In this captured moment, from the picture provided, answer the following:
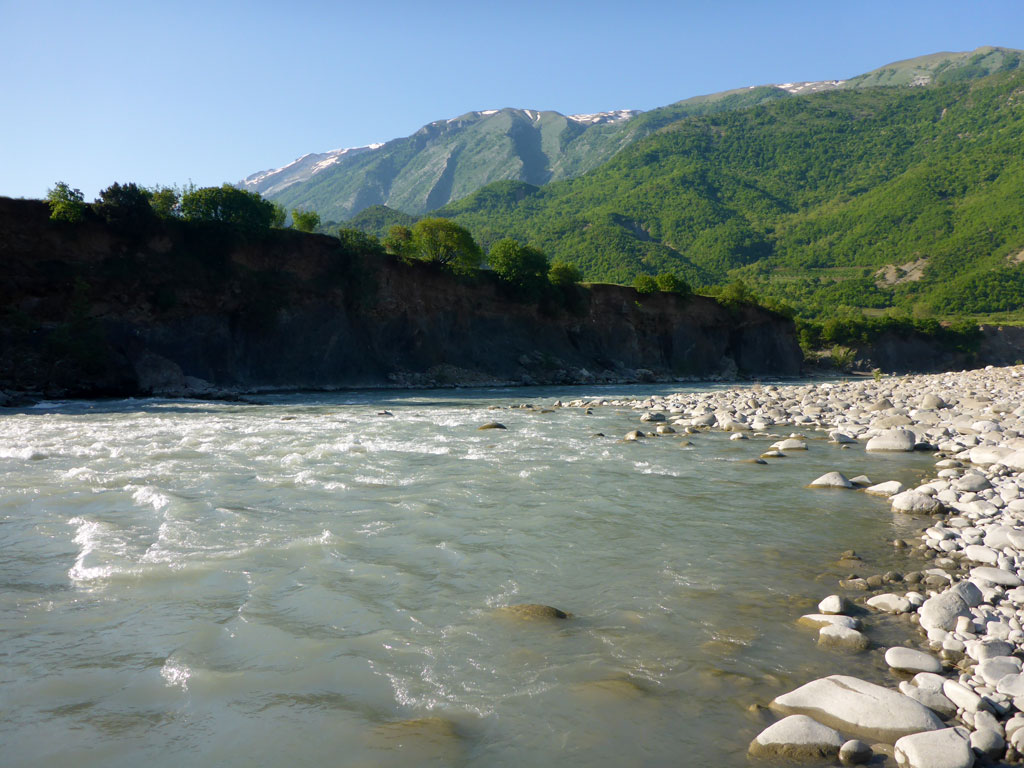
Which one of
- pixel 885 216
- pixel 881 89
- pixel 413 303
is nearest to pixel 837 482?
pixel 413 303

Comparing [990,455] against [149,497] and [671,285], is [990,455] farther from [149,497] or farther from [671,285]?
[671,285]

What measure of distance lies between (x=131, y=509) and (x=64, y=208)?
31.4m

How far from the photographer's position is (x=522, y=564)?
6.66 m

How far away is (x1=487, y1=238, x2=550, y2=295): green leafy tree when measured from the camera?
4922cm

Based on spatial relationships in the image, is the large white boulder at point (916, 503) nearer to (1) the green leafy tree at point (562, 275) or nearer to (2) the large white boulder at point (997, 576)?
(2) the large white boulder at point (997, 576)

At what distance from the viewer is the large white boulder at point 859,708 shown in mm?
3727

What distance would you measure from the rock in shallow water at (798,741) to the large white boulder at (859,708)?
0.73ft

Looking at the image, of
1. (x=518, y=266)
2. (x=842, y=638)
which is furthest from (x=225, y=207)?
(x=842, y=638)

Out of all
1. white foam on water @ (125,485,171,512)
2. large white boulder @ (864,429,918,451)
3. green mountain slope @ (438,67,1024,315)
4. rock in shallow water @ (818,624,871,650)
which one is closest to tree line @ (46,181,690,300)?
white foam on water @ (125,485,171,512)

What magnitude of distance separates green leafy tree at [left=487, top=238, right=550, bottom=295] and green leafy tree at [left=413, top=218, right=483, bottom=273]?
7.57 ft

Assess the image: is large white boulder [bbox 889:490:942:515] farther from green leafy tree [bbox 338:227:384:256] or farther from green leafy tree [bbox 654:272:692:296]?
green leafy tree [bbox 654:272:692:296]

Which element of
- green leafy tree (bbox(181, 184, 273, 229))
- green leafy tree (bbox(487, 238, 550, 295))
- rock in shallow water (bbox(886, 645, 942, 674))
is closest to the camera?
rock in shallow water (bbox(886, 645, 942, 674))

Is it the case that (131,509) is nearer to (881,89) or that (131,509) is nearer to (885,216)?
(885,216)

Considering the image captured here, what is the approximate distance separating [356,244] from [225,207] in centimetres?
828
